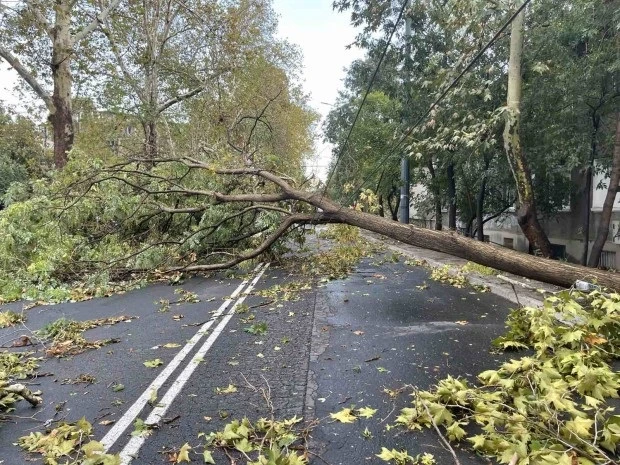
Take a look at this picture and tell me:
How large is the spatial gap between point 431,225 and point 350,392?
22329 millimetres

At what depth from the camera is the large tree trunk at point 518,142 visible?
8.79m

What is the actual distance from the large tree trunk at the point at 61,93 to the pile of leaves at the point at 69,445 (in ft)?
41.2

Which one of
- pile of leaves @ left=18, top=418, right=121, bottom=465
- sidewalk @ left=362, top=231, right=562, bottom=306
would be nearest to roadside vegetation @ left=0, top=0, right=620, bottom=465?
pile of leaves @ left=18, top=418, right=121, bottom=465

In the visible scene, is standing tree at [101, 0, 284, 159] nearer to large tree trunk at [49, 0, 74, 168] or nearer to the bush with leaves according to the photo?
large tree trunk at [49, 0, 74, 168]

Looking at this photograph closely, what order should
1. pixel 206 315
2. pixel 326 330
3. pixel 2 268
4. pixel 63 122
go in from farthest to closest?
pixel 63 122 → pixel 2 268 → pixel 206 315 → pixel 326 330

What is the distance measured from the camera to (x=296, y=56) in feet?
99.9

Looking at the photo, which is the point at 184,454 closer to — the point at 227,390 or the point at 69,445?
the point at 69,445

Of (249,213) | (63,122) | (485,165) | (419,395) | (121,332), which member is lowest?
(121,332)

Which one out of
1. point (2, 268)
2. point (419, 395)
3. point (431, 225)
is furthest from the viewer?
point (431, 225)

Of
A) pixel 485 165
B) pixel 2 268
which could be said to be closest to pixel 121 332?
pixel 2 268

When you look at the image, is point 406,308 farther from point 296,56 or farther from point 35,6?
point 296,56

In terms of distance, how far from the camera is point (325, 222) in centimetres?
881

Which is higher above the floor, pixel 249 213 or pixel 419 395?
pixel 249 213

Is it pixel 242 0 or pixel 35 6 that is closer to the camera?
pixel 35 6
